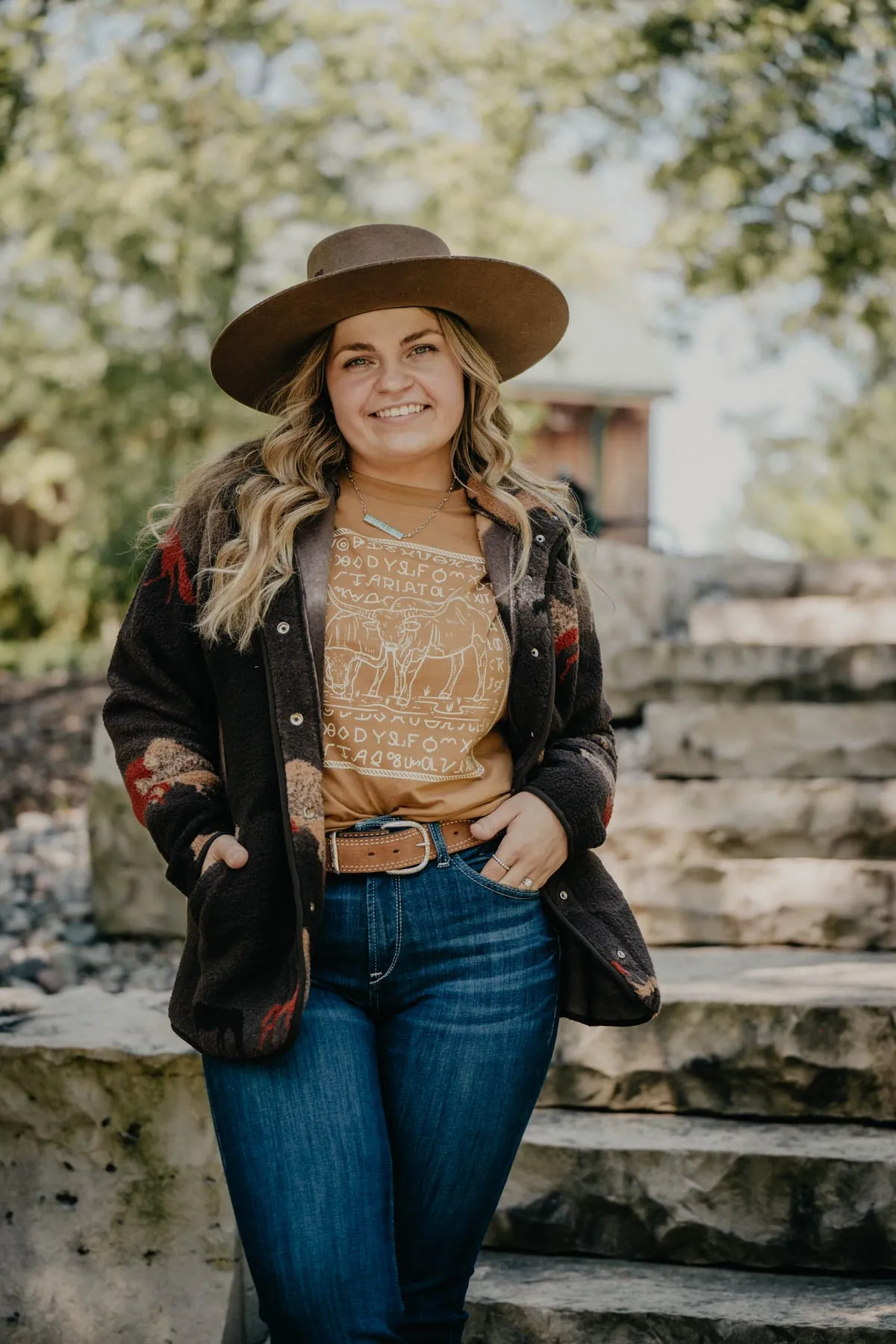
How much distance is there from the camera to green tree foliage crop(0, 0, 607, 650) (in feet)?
34.6

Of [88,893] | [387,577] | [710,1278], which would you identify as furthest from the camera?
[88,893]

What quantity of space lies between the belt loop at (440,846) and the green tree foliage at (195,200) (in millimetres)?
8867

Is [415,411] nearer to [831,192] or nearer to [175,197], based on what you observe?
[831,192]

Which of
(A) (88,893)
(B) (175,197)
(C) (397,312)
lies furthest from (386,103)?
(C) (397,312)

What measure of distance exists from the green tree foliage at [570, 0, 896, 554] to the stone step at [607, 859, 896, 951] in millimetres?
4588

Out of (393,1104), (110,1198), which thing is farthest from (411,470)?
(110,1198)

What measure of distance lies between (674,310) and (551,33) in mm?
2859

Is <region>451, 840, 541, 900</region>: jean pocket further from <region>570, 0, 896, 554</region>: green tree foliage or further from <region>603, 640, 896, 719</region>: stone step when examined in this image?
<region>570, 0, 896, 554</region>: green tree foliage

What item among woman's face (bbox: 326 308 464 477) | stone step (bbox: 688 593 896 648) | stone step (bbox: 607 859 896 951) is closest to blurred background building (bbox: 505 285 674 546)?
stone step (bbox: 688 593 896 648)

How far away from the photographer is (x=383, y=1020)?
7.03 ft

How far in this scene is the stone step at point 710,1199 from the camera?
2.85 metres

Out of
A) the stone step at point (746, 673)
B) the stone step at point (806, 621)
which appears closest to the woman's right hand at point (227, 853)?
the stone step at point (746, 673)

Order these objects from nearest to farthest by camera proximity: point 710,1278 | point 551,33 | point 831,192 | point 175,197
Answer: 1. point 710,1278
2. point 831,192
3. point 551,33
4. point 175,197

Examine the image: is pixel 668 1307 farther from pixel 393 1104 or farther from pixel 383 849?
pixel 383 849
